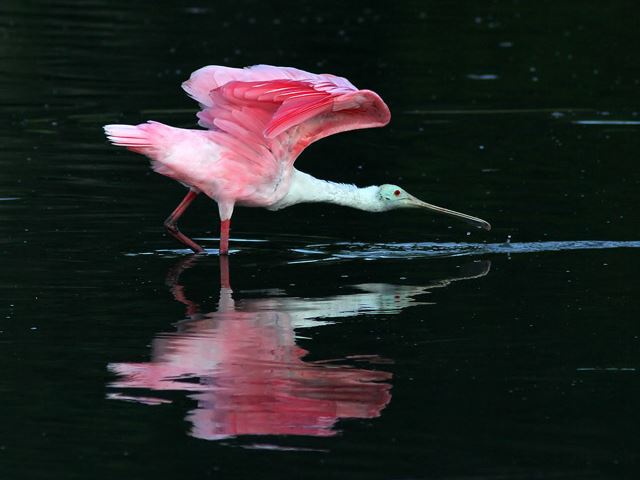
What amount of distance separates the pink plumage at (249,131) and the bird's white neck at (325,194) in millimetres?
30

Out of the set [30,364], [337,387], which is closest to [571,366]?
[337,387]

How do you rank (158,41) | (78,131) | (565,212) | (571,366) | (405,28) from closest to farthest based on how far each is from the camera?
(571,366)
(565,212)
(78,131)
(158,41)
(405,28)

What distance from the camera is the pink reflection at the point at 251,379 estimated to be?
21.1 feet

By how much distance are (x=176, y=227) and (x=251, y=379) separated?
11.3 feet

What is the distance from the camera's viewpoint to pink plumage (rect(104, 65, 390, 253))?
9.52 m

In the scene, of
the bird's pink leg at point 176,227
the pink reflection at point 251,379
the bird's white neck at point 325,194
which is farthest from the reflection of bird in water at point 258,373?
the bird's white neck at point 325,194

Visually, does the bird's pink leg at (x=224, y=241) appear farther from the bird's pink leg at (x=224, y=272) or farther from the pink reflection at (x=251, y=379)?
the pink reflection at (x=251, y=379)

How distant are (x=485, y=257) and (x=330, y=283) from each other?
136cm

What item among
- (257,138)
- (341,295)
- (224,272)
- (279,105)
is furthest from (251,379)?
(257,138)

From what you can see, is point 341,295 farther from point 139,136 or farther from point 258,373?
point 258,373

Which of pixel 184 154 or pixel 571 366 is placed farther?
pixel 184 154

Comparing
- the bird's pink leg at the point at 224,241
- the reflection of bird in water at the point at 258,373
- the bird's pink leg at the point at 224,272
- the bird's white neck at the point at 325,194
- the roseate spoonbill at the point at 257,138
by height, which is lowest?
the bird's pink leg at the point at 224,272

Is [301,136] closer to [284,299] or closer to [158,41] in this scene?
[284,299]

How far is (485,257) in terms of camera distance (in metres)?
10.1
